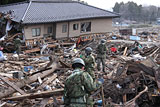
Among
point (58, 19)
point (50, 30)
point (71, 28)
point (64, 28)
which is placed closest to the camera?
point (58, 19)

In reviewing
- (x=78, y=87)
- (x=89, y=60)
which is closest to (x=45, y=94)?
(x=78, y=87)

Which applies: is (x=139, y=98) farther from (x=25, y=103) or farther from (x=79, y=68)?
(x=25, y=103)

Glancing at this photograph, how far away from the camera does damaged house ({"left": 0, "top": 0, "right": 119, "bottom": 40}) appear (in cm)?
1802

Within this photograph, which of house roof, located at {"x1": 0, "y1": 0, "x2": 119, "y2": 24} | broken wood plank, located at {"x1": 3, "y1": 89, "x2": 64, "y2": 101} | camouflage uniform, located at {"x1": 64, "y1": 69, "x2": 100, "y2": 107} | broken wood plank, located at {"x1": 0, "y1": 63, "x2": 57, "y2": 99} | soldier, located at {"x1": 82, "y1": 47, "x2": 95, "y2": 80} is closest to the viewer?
camouflage uniform, located at {"x1": 64, "y1": 69, "x2": 100, "y2": 107}

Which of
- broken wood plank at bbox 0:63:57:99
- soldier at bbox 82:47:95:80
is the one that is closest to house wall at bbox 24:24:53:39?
broken wood plank at bbox 0:63:57:99

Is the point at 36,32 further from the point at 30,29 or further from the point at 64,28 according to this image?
the point at 64,28

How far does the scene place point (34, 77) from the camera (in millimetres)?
8648

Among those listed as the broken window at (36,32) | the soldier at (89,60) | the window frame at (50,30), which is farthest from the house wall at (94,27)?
the soldier at (89,60)

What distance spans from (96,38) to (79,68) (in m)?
18.9

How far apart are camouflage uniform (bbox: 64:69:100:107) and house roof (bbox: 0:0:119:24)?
538 inches

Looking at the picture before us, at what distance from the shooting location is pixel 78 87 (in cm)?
437

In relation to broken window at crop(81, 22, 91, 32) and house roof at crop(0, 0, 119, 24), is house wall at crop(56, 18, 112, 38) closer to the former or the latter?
broken window at crop(81, 22, 91, 32)

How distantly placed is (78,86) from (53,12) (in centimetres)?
1712

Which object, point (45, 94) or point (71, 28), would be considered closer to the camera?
point (45, 94)
